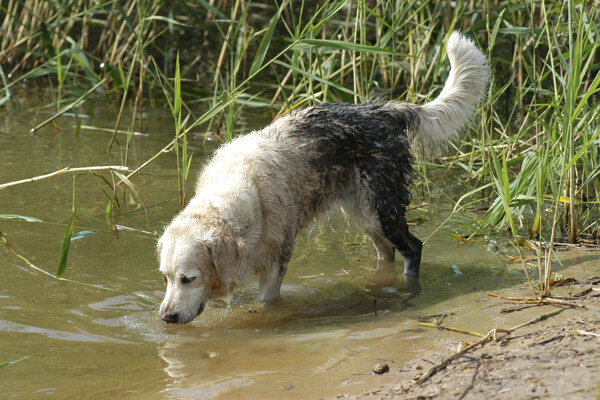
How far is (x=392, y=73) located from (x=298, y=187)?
81.1 inches

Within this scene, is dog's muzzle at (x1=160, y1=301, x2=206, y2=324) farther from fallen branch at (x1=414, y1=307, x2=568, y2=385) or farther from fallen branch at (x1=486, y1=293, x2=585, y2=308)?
fallen branch at (x1=486, y1=293, x2=585, y2=308)

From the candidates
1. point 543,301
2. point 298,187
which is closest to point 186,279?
point 298,187

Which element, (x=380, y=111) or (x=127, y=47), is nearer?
(x=380, y=111)

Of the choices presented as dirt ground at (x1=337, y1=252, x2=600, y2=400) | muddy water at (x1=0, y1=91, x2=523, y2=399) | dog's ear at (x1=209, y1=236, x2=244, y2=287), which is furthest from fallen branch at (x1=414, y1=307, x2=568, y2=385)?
dog's ear at (x1=209, y1=236, x2=244, y2=287)

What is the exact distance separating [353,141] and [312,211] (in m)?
0.56

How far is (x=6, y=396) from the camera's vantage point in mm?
3406

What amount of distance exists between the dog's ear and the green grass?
2.95 feet

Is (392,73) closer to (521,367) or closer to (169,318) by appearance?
(169,318)

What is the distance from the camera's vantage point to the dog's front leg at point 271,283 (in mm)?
4840

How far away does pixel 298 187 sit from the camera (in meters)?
4.96

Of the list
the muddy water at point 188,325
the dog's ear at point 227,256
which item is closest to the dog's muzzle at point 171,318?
the muddy water at point 188,325

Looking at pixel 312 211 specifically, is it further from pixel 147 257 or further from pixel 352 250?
pixel 147 257

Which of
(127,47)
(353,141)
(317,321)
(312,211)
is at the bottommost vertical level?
(317,321)

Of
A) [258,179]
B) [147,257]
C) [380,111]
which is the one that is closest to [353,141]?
[380,111]
